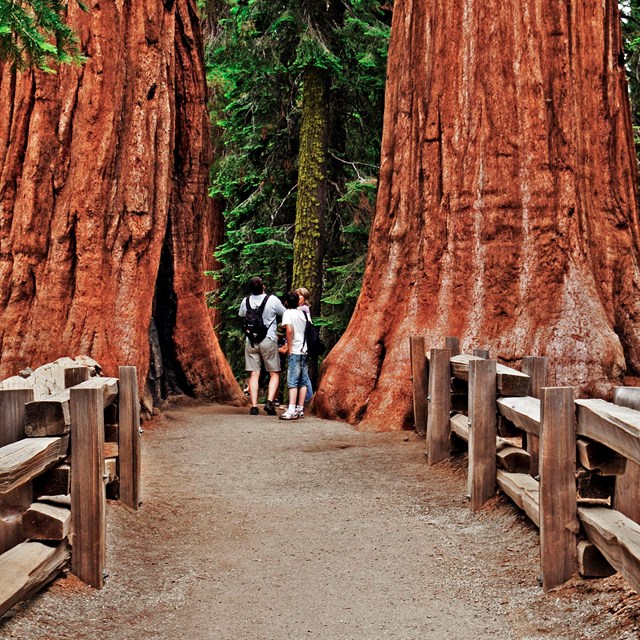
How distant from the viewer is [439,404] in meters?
7.79

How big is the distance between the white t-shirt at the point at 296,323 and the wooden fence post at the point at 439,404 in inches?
164

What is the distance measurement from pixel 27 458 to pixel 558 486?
8.97 ft

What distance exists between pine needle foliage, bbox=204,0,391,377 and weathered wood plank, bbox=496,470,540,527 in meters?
10.5

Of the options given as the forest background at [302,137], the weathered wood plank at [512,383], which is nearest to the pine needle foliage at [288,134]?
the forest background at [302,137]

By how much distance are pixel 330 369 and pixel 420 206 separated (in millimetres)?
2529

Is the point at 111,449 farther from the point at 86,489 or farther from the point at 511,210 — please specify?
the point at 511,210

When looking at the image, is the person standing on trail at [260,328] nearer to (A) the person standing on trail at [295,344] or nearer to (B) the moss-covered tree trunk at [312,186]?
(A) the person standing on trail at [295,344]

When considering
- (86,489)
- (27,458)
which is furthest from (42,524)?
(27,458)

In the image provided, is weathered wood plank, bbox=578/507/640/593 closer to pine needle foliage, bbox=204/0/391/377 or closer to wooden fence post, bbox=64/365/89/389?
wooden fence post, bbox=64/365/89/389

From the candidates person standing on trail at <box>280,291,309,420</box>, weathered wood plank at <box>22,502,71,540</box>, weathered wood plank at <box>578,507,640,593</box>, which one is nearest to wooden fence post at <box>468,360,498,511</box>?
weathered wood plank at <box>578,507,640,593</box>

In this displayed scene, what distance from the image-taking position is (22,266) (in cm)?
1062

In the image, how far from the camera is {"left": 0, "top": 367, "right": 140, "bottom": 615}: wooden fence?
158 inches

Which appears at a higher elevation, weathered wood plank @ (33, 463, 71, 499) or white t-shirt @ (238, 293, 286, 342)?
Answer: white t-shirt @ (238, 293, 286, 342)

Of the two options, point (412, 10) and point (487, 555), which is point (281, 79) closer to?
point (412, 10)
